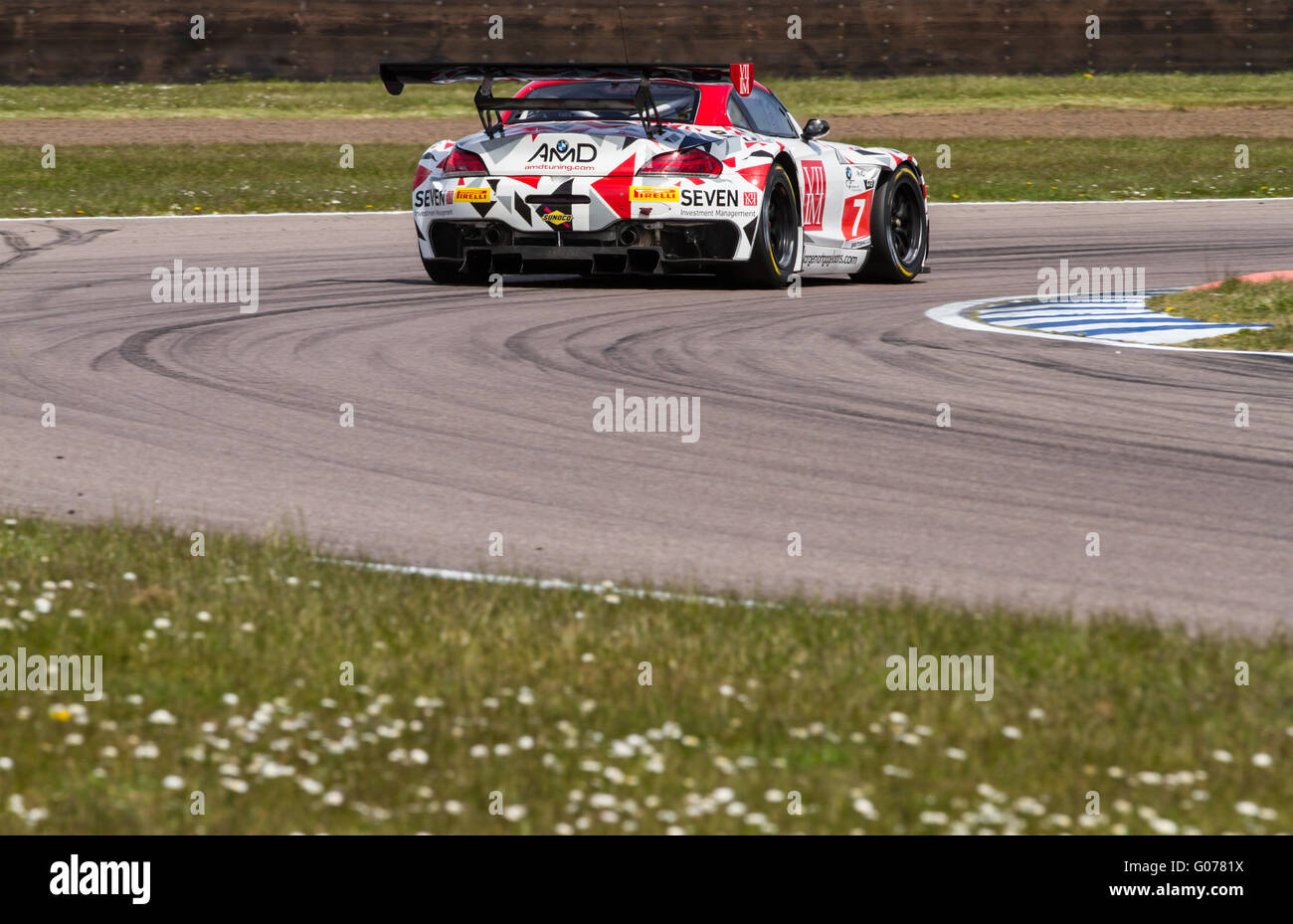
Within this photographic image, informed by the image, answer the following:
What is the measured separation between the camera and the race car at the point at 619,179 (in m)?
11.6

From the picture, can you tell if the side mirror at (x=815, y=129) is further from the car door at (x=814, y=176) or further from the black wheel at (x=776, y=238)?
the black wheel at (x=776, y=238)

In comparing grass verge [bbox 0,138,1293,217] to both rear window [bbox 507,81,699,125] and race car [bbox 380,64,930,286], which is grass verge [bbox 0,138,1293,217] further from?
race car [bbox 380,64,930,286]

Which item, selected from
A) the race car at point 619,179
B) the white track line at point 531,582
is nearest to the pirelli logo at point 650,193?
the race car at point 619,179

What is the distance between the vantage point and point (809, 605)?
5.28 m

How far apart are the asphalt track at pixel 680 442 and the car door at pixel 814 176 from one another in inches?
25.2

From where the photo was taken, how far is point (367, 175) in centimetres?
2350

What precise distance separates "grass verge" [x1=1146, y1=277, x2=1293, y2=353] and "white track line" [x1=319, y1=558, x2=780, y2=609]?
5.61m

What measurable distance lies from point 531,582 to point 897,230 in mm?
8726

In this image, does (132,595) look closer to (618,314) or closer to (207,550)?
(207,550)

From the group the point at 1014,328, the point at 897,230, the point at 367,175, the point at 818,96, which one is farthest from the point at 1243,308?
the point at 818,96

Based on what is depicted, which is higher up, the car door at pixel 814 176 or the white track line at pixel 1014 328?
the car door at pixel 814 176

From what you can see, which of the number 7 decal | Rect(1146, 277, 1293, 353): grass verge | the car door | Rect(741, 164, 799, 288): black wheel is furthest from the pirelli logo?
Rect(1146, 277, 1293, 353): grass verge
